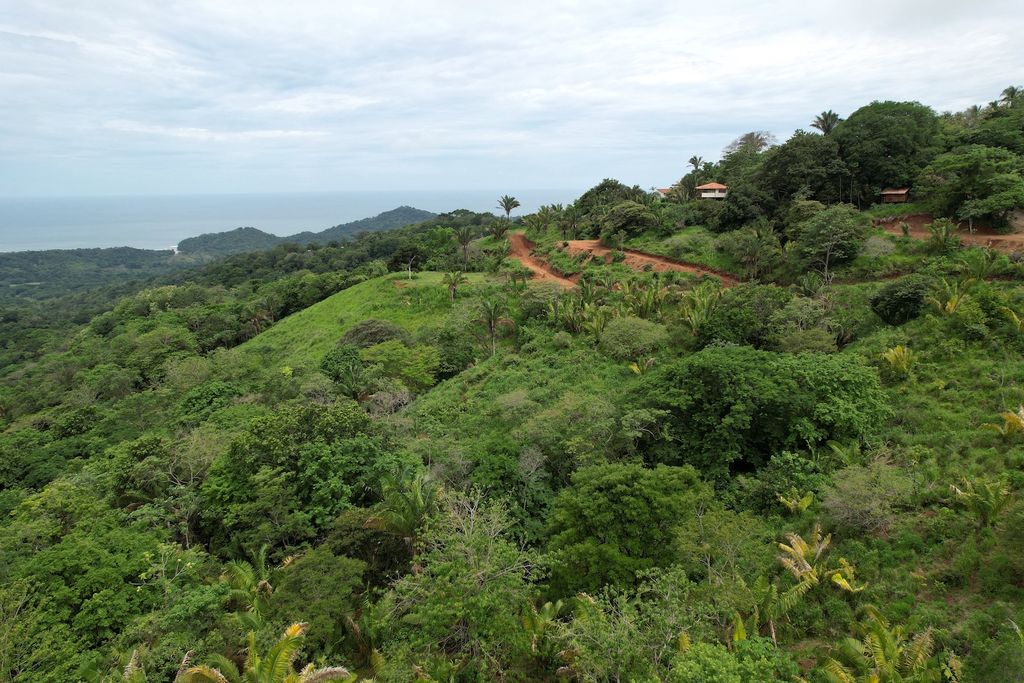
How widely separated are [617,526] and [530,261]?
1504 inches

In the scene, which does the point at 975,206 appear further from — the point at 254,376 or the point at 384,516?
the point at 254,376

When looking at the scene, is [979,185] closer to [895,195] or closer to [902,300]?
[895,195]

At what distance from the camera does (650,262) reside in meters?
40.2

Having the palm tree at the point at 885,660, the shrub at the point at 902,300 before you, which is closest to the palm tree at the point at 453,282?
the shrub at the point at 902,300

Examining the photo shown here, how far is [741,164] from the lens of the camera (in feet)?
181

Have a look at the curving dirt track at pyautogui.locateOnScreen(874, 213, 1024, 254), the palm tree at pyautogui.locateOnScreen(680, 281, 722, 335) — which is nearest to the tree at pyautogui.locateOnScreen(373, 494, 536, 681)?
the palm tree at pyautogui.locateOnScreen(680, 281, 722, 335)

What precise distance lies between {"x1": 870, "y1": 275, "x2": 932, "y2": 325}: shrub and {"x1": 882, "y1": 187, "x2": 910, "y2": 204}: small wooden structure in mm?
16490

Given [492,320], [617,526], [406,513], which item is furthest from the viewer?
[492,320]

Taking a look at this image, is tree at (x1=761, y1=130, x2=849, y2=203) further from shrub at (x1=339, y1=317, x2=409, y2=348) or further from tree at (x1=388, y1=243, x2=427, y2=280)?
tree at (x1=388, y1=243, x2=427, y2=280)

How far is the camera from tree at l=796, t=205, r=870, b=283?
29.2m

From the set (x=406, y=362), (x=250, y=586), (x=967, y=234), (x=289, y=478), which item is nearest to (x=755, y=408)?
(x=289, y=478)

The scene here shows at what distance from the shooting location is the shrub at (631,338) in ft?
86.0

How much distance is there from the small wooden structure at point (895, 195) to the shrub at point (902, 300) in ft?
54.1

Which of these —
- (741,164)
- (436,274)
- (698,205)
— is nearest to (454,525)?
(436,274)
